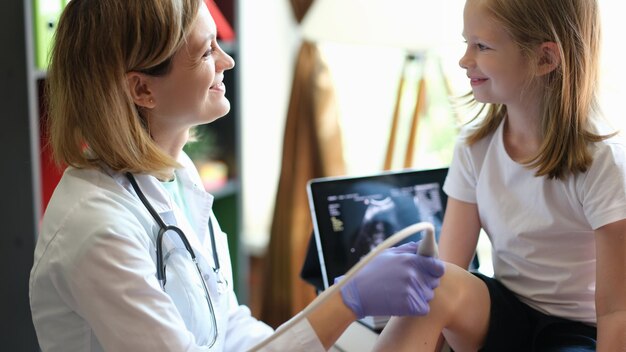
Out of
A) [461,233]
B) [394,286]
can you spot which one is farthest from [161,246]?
[461,233]

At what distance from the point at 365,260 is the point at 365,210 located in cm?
58

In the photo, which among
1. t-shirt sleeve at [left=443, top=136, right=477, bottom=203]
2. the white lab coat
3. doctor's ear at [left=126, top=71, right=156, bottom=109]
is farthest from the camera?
t-shirt sleeve at [left=443, top=136, right=477, bottom=203]

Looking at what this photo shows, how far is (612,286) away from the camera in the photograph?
A: 1.32 m

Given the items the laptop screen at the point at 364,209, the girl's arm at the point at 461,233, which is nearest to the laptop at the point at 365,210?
the laptop screen at the point at 364,209

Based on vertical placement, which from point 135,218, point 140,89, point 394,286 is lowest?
point 394,286

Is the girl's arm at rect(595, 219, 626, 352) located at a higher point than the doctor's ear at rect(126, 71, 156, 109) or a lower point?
lower

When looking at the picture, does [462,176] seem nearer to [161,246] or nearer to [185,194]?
[185,194]

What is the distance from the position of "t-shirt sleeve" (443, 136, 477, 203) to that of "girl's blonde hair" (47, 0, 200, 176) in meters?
0.63

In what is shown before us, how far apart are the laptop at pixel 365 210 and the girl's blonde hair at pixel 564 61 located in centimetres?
42

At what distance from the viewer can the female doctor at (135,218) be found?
1.17 metres

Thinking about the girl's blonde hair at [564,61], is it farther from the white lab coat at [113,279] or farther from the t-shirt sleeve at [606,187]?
the white lab coat at [113,279]

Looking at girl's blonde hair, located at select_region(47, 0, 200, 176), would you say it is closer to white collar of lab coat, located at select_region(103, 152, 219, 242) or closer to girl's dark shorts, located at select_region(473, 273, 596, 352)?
white collar of lab coat, located at select_region(103, 152, 219, 242)

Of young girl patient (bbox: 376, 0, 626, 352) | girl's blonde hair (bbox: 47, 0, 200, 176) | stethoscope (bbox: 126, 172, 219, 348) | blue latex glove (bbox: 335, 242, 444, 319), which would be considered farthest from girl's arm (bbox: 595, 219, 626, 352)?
girl's blonde hair (bbox: 47, 0, 200, 176)

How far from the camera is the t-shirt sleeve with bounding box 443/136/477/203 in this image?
1.61m
